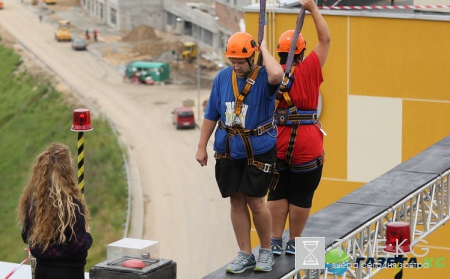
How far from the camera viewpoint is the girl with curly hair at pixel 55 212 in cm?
753

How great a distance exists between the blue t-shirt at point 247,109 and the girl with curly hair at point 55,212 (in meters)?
1.65

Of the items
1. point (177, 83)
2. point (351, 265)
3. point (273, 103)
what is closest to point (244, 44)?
point (273, 103)

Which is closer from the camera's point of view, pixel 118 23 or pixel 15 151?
pixel 15 151

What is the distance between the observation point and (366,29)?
19.1 meters

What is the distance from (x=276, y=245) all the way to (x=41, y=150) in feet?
159

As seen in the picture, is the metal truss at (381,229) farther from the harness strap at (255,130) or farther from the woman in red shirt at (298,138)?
the harness strap at (255,130)

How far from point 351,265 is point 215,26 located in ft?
204

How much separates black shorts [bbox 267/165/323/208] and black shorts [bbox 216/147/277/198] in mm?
545

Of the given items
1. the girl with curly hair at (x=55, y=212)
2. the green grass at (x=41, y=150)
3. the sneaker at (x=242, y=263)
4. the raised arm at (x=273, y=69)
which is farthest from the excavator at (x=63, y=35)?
the girl with curly hair at (x=55, y=212)

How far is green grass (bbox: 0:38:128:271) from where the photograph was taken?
4203 cm

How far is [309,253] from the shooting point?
9.24 meters

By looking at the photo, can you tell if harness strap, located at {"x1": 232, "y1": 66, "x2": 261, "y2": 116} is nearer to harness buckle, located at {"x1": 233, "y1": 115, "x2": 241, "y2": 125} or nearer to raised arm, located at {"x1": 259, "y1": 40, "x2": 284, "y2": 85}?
harness buckle, located at {"x1": 233, "y1": 115, "x2": 241, "y2": 125}

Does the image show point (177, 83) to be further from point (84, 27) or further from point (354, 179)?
point (354, 179)

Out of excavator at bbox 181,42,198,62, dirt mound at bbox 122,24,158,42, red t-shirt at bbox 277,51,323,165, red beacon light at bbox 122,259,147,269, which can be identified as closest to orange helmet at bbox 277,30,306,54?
red t-shirt at bbox 277,51,323,165
